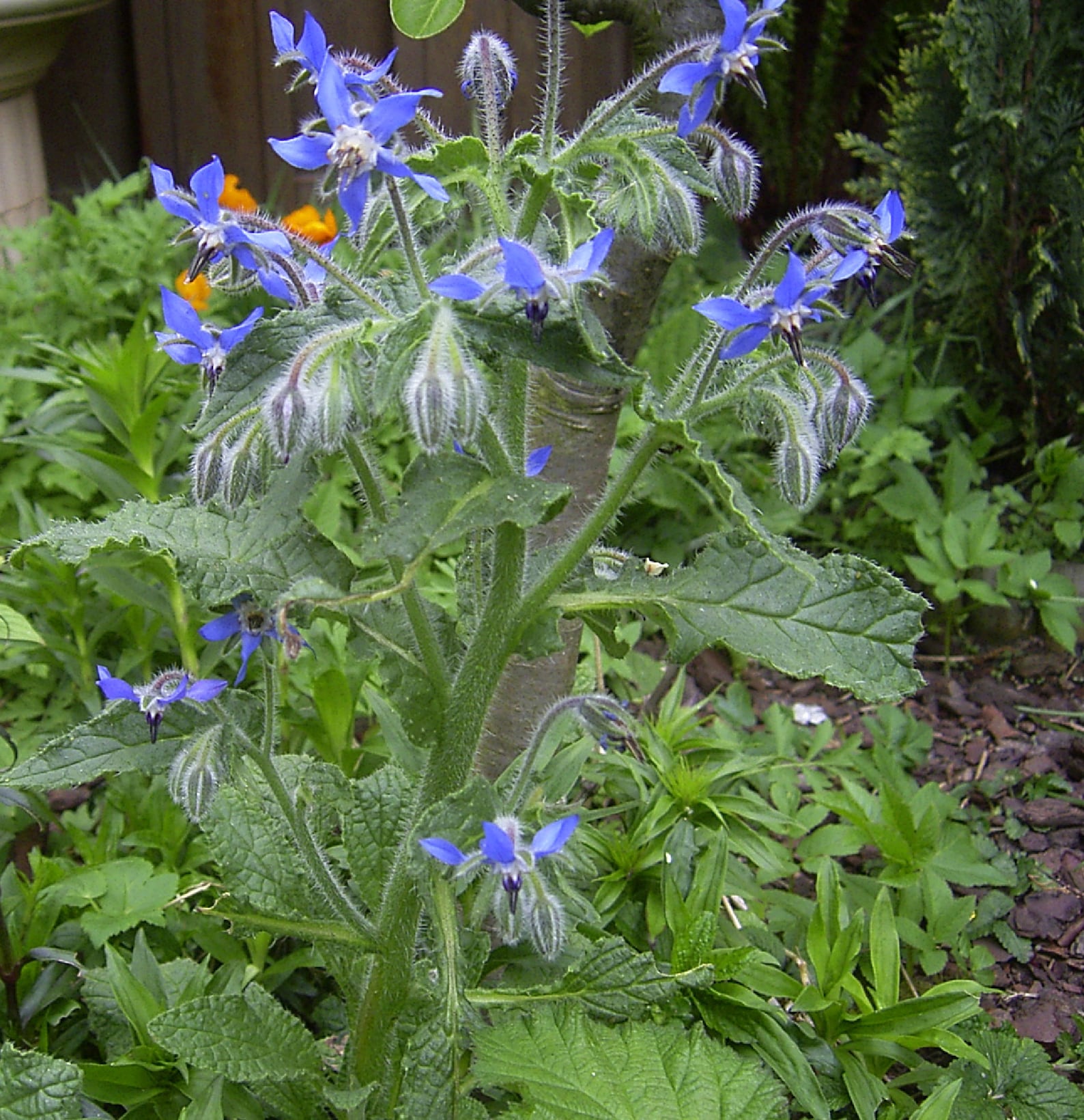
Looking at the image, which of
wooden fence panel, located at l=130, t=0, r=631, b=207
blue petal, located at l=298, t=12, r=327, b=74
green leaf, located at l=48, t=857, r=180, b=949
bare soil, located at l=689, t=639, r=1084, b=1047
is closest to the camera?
blue petal, located at l=298, t=12, r=327, b=74

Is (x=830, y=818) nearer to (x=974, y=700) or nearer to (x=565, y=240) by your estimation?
(x=974, y=700)

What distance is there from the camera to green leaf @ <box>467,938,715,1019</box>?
1.42m

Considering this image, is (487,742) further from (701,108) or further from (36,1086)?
(701,108)

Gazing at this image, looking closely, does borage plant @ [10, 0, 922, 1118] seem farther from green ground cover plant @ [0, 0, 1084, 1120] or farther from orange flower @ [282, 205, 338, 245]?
orange flower @ [282, 205, 338, 245]

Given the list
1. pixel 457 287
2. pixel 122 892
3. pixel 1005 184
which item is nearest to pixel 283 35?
pixel 457 287

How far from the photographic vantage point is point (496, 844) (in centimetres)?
118

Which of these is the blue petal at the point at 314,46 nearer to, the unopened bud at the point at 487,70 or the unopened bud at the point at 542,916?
the unopened bud at the point at 487,70

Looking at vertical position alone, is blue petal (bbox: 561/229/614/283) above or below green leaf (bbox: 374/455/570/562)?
above

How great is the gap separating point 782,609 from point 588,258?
470 mm

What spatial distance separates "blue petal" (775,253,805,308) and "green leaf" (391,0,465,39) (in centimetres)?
40

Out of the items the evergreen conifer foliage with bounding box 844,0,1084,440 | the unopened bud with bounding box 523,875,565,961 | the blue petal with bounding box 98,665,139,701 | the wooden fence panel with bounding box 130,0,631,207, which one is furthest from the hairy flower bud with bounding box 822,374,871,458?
the wooden fence panel with bounding box 130,0,631,207

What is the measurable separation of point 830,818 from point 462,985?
1.30 m

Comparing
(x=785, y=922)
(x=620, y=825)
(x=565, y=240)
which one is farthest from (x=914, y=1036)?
(x=565, y=240)

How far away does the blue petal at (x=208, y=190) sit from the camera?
107cm
